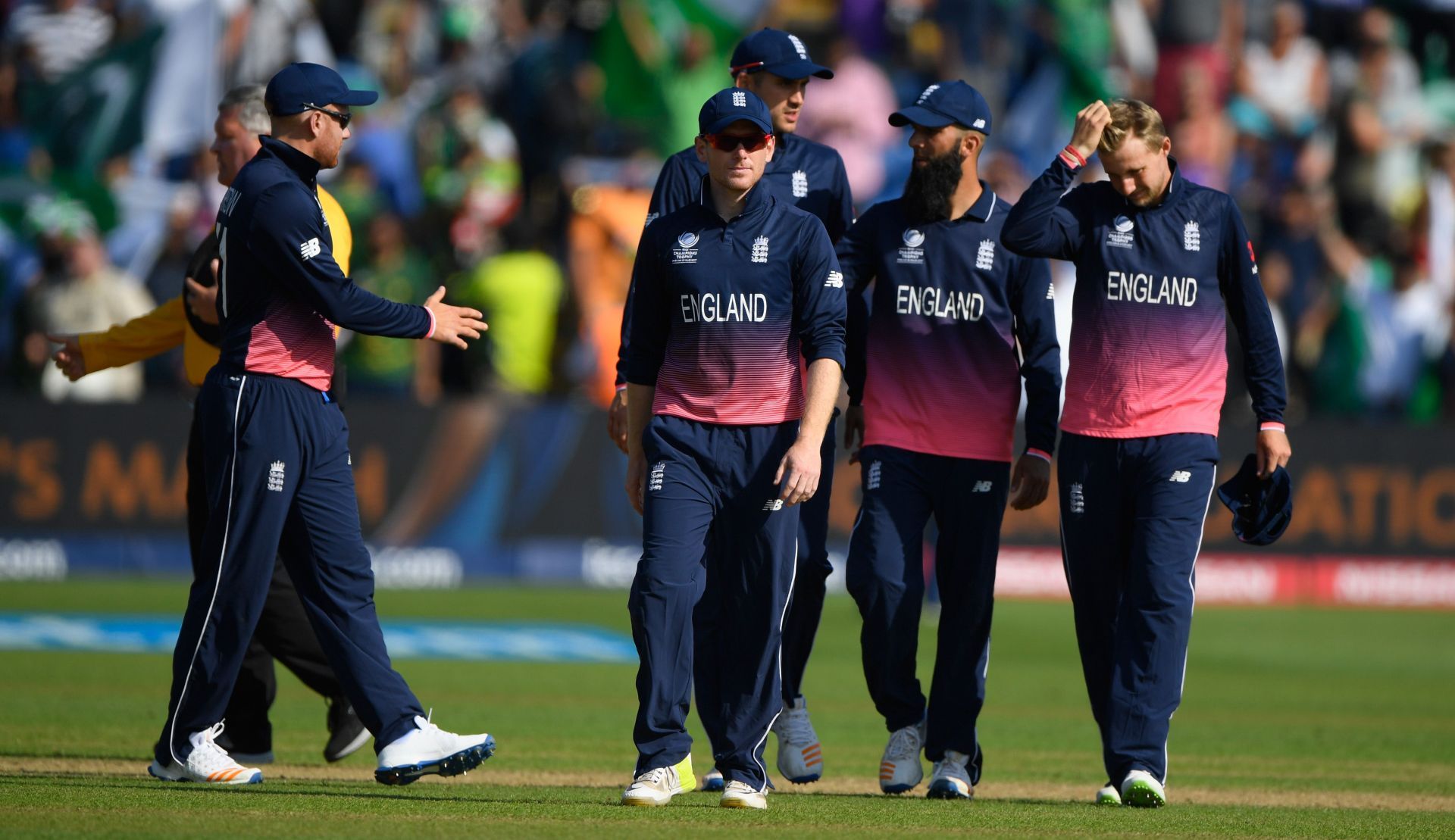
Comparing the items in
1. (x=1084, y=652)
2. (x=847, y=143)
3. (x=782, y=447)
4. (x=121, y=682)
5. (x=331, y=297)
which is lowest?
(x=121, y=682)

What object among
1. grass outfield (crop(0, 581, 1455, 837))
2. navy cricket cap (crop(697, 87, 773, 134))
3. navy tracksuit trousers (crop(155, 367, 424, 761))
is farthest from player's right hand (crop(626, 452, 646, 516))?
navy cricket cap (crop(697, 87, 773, 134))

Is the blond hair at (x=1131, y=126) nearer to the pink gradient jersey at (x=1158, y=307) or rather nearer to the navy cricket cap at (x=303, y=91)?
the pink gradient jersey at (x=1158, y=307)

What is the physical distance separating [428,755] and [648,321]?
6.09ft

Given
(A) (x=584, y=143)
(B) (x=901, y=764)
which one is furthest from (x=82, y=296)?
(B) (x=901, y=764)

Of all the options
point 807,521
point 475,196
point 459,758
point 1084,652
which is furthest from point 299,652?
point 475,196

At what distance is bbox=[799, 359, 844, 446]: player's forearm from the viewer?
7422 mm

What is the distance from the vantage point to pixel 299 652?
29.5ft

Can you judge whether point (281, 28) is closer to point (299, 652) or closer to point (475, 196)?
point (475, 196)

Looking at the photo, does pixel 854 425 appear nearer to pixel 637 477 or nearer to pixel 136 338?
pixel 637 477

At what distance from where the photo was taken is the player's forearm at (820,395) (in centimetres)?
742

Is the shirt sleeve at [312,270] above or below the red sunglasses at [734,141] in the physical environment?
below

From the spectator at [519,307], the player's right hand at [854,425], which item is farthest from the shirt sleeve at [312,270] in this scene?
the spectator at [519,307]

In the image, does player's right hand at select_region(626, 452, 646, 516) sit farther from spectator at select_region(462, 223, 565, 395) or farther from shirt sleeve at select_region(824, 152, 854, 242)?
spectator at select_region(462, 223, 565, 395)

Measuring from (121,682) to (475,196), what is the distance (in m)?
8.39
